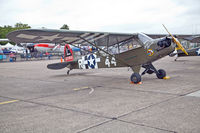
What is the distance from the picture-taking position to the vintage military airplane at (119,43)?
8.02 metres

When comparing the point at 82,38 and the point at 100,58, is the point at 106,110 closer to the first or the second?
the point at 82,38

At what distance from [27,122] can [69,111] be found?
103 centimetres

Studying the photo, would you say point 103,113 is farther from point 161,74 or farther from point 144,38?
point 161,74

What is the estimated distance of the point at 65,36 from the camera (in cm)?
860

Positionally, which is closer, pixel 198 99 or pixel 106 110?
pixel 106 110

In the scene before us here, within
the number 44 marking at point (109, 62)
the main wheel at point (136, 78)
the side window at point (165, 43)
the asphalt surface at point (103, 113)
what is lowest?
the asphalt surface at point (103, 113)

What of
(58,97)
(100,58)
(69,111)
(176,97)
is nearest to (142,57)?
(100,58)

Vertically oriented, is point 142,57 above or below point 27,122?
above

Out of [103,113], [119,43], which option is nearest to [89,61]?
[119,43]

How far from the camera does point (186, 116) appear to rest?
415 centimetres

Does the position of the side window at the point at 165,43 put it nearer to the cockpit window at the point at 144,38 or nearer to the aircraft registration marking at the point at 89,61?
the cockpit window at the point at 144,38

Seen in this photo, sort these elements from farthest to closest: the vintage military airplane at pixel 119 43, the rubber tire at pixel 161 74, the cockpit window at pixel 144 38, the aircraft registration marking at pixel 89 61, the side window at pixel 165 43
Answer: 1. the aircraft registration marking at pixel 89 61
2. the rubber tire at pixel 161 74
3. the cockpit window at pixel 144 38
4. the side window at pixel 165 43
5. the vintage military airplane at pixel 119 43

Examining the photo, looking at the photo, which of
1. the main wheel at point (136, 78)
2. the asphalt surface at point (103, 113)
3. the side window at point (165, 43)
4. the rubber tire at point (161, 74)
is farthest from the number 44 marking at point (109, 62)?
the asphalt surface at point (103, 113)

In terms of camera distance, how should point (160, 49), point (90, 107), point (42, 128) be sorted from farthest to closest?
1. point (160, 49)
2. point (90, 107)
3. point (42, 128)
